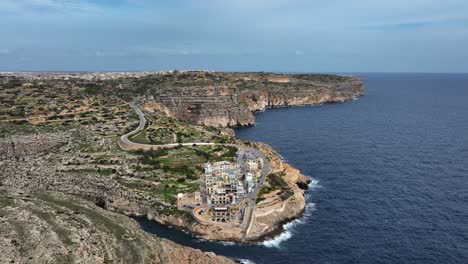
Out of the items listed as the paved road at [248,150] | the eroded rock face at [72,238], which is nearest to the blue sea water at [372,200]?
the paved road at [248,150]

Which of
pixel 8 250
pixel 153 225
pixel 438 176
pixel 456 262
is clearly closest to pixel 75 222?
pixel 8 250

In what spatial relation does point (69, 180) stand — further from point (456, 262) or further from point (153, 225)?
point (456, 262)

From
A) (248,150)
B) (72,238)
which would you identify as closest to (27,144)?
(248,150)

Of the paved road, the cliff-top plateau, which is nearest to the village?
the paved road

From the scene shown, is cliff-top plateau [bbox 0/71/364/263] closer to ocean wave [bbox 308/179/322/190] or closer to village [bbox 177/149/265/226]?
village [bbox 177/149/265/226]

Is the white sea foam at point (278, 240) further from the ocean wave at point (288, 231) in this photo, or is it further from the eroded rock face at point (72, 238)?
the eroded rock face at point (72, 238)

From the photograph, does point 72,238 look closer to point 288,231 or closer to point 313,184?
point 288,231

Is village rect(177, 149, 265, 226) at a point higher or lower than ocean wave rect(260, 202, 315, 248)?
higher
